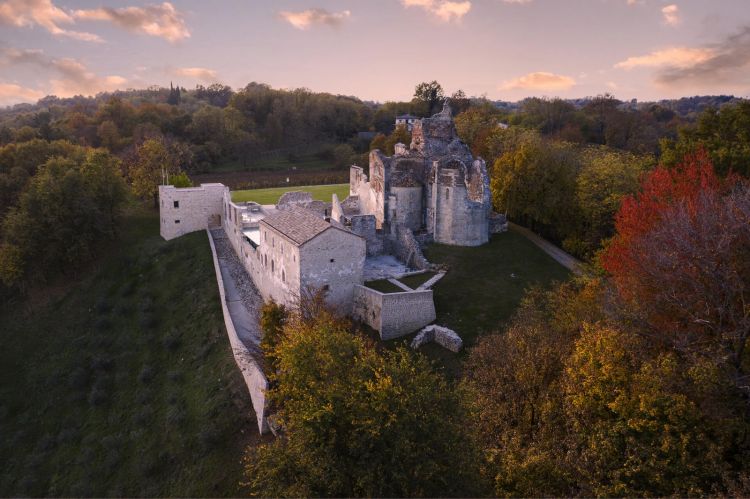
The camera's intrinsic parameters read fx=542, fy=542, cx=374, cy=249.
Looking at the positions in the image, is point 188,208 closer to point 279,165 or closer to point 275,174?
point 275,174

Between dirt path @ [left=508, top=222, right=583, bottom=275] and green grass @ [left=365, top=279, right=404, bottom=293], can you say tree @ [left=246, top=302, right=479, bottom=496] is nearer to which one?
green grass @ [left=365, top=279, right=404, bottom=293]

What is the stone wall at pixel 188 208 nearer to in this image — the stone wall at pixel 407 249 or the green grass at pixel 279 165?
the stone wall at pixel 407 249

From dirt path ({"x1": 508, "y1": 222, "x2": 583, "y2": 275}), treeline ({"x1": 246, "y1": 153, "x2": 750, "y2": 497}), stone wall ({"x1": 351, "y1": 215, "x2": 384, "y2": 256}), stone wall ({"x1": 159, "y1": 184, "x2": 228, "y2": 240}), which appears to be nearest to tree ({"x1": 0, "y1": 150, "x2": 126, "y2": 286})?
stone wall ({"x1": 159, "y1": 184, "x2": 228, "y2": 240})

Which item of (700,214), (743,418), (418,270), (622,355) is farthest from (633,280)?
(418,270)

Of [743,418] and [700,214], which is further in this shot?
[700,214]

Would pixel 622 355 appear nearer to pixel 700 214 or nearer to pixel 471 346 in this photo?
pixel 700 214

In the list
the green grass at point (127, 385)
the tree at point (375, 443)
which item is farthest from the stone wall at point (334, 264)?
the tree at point (375, 443)

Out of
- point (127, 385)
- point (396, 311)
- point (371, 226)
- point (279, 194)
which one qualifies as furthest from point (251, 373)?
point (279, 194)
